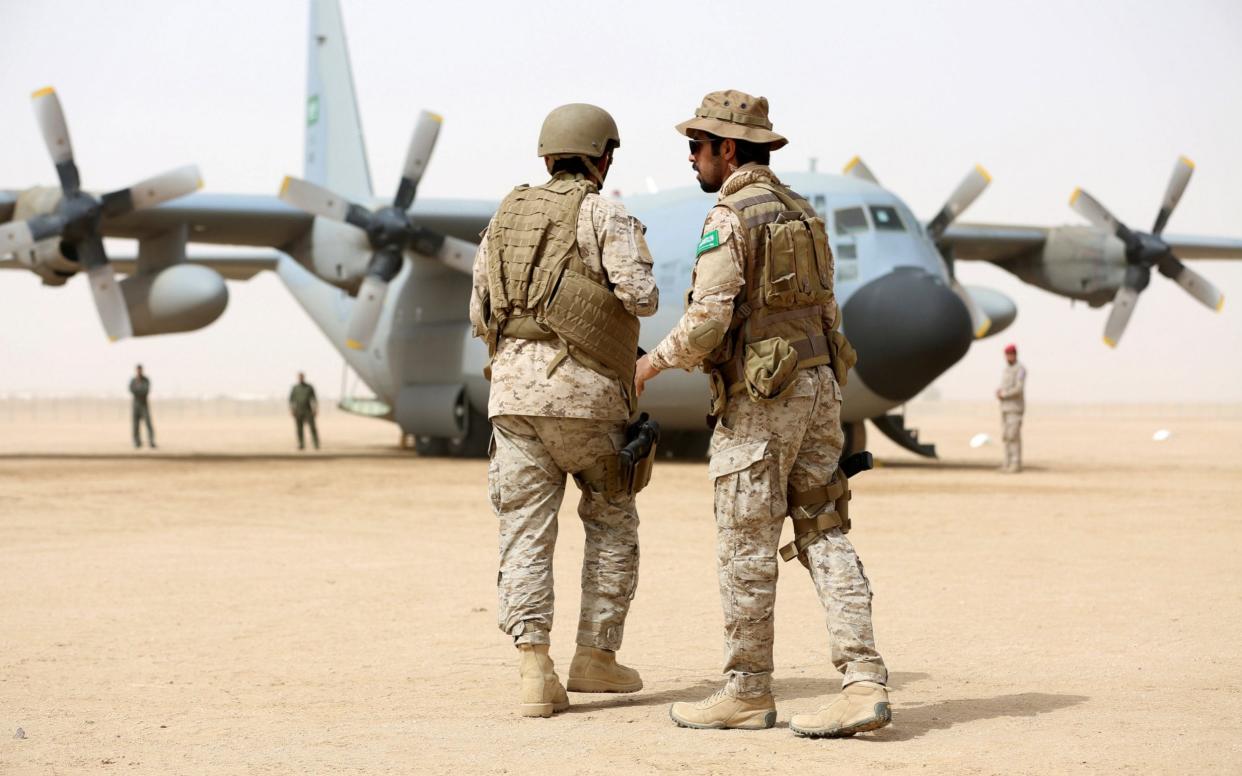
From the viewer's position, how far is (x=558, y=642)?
600cm

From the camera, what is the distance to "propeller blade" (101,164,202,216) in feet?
59.5

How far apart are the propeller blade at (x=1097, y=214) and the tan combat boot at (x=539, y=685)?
17646mm

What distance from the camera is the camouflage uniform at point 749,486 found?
14.2ft

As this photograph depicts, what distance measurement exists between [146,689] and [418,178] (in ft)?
49.4

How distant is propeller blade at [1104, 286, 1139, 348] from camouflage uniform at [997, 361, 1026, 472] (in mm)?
3514

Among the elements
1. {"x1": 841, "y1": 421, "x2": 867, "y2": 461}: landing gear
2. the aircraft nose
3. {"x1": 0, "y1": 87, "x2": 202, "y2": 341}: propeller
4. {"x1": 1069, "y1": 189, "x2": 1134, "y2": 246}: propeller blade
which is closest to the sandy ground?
the aircraft nose

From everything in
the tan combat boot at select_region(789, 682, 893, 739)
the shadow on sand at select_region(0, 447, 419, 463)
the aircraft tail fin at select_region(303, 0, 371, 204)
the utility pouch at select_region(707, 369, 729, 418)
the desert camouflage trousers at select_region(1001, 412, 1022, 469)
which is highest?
the aircraft tail fin at select_region(303, 0, 371, 204)

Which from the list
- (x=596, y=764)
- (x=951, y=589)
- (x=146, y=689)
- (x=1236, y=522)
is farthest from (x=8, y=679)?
(x=1236, y=522)

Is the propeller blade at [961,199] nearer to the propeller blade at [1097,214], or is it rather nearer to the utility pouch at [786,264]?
the propeller blade at [1097,214]

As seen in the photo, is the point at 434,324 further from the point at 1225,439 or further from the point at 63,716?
the point at 1225,439

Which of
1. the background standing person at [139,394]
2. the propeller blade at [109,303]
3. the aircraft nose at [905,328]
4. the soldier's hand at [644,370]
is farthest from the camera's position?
the background standing person at [139,394]

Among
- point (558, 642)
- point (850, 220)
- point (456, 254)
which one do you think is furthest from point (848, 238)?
point (558, 642)

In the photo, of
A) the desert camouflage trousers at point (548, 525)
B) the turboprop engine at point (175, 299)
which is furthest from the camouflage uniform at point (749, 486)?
the turboprop engine at point (175, 299)

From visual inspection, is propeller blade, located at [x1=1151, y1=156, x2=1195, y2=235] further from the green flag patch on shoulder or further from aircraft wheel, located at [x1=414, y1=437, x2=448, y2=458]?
the green flag patch on shoulder
